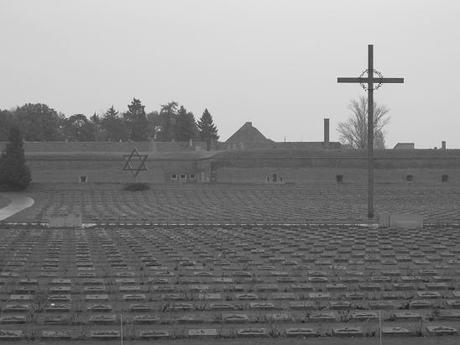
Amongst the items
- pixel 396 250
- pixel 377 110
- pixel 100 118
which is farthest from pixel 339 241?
pixel 100 118

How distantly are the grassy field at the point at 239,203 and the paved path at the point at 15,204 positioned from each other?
0.55 m

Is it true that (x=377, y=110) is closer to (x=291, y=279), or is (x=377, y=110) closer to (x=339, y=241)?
(x=339, y=241)

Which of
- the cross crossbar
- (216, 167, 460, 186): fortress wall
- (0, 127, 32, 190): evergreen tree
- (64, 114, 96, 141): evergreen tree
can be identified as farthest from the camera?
(64, 114, 96, 141): evergreen tree

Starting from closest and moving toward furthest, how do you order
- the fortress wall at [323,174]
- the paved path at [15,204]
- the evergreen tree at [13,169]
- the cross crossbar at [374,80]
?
the cross crossbar at [374,80] < the paved path at [15,204] < the evergreen tree at [13,169] < the fortress wall at [323,174]

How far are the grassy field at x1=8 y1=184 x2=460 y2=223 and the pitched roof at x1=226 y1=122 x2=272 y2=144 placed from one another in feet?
99.9

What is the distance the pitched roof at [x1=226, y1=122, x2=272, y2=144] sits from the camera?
7406 centimetres

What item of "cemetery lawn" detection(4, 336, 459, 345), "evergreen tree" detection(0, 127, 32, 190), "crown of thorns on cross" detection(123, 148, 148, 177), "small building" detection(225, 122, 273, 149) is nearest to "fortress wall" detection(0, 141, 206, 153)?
"crown of thorns on cross" detection(123, 148, 148, 177)

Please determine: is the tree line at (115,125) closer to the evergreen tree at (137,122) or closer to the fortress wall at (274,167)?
the evergreen tree at (137,122)

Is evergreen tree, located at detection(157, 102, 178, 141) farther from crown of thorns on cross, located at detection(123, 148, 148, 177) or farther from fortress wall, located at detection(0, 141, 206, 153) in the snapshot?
crown of thorns on cross, located at detection(123, 148, 148, 177)

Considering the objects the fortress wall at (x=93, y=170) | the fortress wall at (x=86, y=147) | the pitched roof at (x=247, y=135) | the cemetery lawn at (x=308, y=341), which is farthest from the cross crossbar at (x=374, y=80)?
the pitched roof at (x=247, y=135)

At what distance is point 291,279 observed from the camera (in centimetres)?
1058

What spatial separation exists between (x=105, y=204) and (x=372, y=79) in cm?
1617

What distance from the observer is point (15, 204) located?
3269 cm

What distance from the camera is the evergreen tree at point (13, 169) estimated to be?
135 feet
